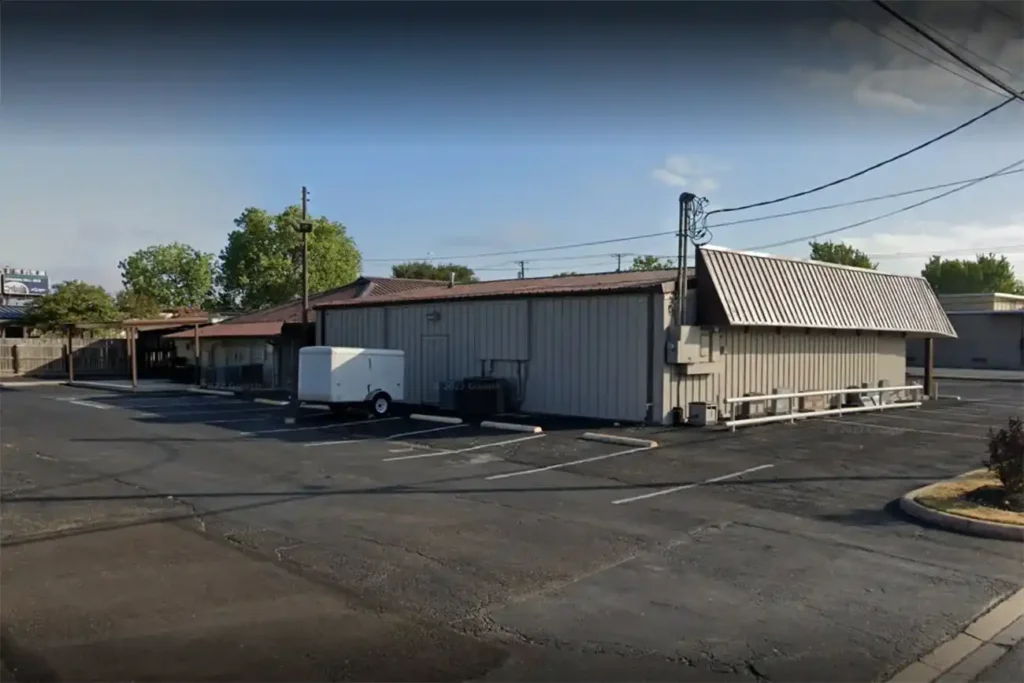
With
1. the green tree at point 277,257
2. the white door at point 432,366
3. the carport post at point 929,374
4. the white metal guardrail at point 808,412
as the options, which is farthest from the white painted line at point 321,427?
the green tree at point 277,257

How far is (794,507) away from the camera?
419 inches

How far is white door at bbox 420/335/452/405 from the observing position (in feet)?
82.9

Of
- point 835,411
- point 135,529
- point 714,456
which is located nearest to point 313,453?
point 135,529

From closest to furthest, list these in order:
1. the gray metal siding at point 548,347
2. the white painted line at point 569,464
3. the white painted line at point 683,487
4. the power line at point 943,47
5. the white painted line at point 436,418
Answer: the power line at point 943,47 → the white painted line at point 683,487 → the white painted line at point 569,464 → the gray metal siding at point 548,347 → the white painted line at point 436,418

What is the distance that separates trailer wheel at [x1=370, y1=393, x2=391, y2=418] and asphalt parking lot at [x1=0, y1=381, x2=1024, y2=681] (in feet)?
12.5

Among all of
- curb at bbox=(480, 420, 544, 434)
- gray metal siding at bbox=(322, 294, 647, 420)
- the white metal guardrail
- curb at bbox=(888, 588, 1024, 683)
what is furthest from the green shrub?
curb at bbox=(480, 420, 544, 434)

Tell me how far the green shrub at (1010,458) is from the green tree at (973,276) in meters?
83.8

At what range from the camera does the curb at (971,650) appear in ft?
17.5

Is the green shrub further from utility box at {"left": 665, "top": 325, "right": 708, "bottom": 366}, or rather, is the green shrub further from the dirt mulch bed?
utility box at {"left": 665, "top": 325, "right": 708, "bottom": 366}

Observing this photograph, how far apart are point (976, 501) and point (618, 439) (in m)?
7.65

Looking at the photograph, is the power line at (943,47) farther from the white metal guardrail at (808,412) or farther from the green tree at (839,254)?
the green tree at (839,254)

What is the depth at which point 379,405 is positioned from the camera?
22672mm

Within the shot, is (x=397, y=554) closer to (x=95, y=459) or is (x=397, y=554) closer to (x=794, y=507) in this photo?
(x=794, y=507)

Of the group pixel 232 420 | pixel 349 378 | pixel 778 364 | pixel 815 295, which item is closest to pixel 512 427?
pixel 349 378
